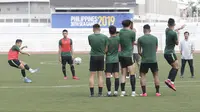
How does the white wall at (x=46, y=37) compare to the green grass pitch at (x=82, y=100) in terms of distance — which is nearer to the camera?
the green grass pitch at (x=82, y=100)

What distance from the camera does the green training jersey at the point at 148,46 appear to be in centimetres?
1402

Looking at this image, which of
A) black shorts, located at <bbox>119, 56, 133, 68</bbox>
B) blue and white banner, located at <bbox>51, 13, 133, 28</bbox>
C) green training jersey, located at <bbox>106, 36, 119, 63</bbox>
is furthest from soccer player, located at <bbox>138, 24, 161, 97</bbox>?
blue and white banner, located at <bbox>51, 13, 133, 28</bbox>

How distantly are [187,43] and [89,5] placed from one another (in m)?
55.9

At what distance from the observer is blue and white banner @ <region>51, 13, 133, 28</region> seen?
6989 cm

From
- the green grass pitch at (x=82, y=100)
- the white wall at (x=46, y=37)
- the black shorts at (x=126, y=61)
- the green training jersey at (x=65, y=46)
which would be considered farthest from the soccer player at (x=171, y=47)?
the white wall at (x=46, y=37)

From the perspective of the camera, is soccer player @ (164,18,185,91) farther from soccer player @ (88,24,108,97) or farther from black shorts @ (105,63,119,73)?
soccer player @ (88,24,108,97)

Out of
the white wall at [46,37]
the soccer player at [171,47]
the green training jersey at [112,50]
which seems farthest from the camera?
the white wall at [46,37]

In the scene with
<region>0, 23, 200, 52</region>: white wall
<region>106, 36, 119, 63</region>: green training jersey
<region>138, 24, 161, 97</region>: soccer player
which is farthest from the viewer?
<region>0, 23, 200, 52</region>: white wall

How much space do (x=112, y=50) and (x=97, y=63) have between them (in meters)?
0.56

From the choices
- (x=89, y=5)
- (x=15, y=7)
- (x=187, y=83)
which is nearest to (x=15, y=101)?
(x=187, y=83)

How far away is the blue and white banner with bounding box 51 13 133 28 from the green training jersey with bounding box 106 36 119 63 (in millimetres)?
55344

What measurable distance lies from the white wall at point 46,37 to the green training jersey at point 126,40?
38037 mm

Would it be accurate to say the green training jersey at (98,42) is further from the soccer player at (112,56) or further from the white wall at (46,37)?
the white wall at (46,37)

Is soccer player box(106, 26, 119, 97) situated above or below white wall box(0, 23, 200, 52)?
below
